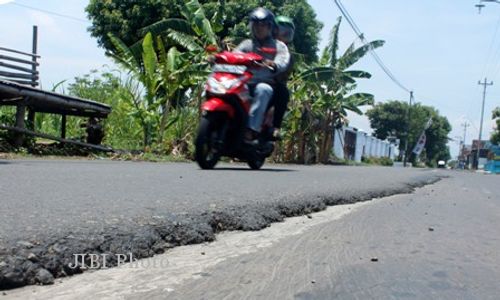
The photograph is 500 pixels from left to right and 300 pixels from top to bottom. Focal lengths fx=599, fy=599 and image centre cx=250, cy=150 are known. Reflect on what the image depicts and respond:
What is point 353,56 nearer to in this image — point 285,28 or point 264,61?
point 285,28

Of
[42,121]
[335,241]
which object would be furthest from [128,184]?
[42,121]

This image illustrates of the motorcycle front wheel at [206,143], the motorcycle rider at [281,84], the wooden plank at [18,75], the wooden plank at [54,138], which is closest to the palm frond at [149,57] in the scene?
the wooden plank at [18,75]

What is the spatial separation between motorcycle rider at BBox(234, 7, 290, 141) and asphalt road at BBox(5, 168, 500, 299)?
144 inches

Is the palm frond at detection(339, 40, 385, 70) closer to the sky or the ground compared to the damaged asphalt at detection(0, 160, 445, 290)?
closer to the sky

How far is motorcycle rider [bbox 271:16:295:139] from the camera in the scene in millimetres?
7983

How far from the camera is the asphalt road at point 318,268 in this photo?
6.94ft

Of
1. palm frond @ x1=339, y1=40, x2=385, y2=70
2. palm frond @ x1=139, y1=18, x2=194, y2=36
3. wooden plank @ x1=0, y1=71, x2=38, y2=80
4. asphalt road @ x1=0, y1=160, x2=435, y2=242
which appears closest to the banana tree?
palm frond @ x1=339, y1=40, x2=385, y2=70

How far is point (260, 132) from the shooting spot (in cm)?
783

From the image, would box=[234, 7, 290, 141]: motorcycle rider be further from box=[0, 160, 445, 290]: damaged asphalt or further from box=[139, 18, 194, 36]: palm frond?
box=[139, 18, 194, 36]: palm frond

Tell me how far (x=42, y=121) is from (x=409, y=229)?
12.3 meters

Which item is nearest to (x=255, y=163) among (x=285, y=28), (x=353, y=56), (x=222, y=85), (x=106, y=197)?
(x=222, y=85)

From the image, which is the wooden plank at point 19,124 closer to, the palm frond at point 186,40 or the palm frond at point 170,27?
the palm frond at point 186,40

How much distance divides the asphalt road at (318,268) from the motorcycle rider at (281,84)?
4140 millimetres

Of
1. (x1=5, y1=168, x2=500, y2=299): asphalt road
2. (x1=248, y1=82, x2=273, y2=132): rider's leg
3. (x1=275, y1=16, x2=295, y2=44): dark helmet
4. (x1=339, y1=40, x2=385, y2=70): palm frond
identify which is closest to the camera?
(x1=5, y1=168, x2=500, y2=299): asphalt road
